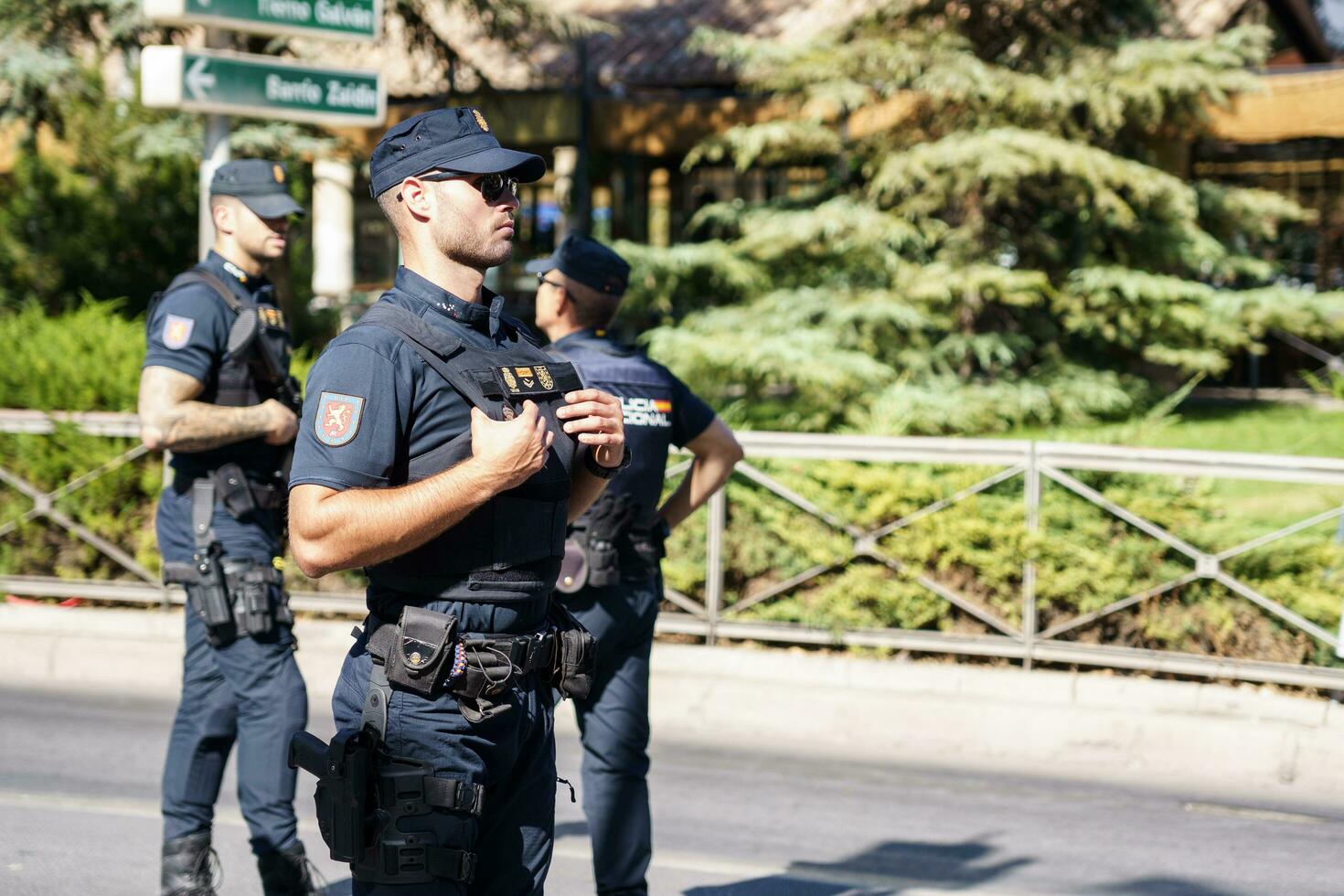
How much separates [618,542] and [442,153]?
5.47 ft

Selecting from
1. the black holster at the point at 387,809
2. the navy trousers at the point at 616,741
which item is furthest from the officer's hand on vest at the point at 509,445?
the navy trousers at the point at 616,741

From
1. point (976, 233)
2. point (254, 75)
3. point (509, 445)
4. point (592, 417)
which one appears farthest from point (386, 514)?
point (976, 233)

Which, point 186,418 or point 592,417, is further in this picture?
point 186,418

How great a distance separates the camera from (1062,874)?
4770 millimetres

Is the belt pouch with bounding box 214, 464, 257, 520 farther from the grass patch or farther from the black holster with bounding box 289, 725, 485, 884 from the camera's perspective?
the grass patch

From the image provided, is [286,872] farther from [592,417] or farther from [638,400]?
[592,417]

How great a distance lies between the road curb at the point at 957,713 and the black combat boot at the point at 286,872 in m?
2.69

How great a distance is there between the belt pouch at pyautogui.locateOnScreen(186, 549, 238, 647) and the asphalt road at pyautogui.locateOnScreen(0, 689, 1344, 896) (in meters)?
0.97

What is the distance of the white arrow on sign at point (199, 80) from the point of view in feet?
21.6

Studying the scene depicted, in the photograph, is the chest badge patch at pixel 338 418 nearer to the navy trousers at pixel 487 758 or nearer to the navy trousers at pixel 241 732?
the navy trousers at pixel 487 758

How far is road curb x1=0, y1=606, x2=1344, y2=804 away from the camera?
5.92 m

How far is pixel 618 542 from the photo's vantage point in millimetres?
4000

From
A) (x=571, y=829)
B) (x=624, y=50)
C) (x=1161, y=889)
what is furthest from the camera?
(x=624, y=50)

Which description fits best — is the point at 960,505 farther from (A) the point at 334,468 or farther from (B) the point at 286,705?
(A) the point at 334,468
